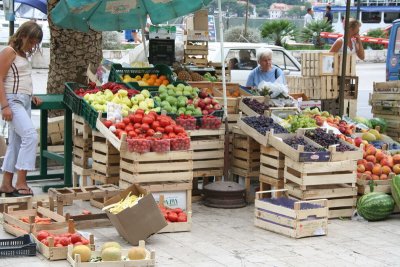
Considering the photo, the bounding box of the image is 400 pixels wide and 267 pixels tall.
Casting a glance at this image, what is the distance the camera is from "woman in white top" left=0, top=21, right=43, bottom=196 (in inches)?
394

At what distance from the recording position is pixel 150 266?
7637 millimetres

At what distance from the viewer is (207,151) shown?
35.2 feet

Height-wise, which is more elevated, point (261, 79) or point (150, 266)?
point (261, 79)

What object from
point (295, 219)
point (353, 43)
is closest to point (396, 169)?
point (295, 219)

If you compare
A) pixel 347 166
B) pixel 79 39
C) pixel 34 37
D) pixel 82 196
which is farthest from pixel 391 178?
pixel 79 39

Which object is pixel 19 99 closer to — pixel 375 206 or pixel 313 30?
pixel 375 206

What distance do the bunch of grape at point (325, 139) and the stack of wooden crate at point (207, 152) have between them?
1143mm

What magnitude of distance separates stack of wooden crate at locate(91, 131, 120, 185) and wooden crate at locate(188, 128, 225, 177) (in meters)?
0.94

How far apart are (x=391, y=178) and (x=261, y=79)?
330cm

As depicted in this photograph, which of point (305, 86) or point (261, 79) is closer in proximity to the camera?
point (261, 79)

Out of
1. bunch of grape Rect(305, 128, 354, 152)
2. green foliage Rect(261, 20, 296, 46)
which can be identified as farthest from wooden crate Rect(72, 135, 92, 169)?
green foliage Rect(261, 20, 296, 46)

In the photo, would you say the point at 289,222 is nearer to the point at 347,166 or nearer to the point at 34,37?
the point at 347,166

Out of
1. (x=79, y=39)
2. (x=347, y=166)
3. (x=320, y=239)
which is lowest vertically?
(x=320, y=239)

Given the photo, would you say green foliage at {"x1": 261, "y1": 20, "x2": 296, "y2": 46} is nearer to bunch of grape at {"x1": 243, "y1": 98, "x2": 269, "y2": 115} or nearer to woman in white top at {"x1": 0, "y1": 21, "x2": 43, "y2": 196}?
bunch of grape at {"x1": 243, "y1": 98, "x2": 269, "y2": 115}
